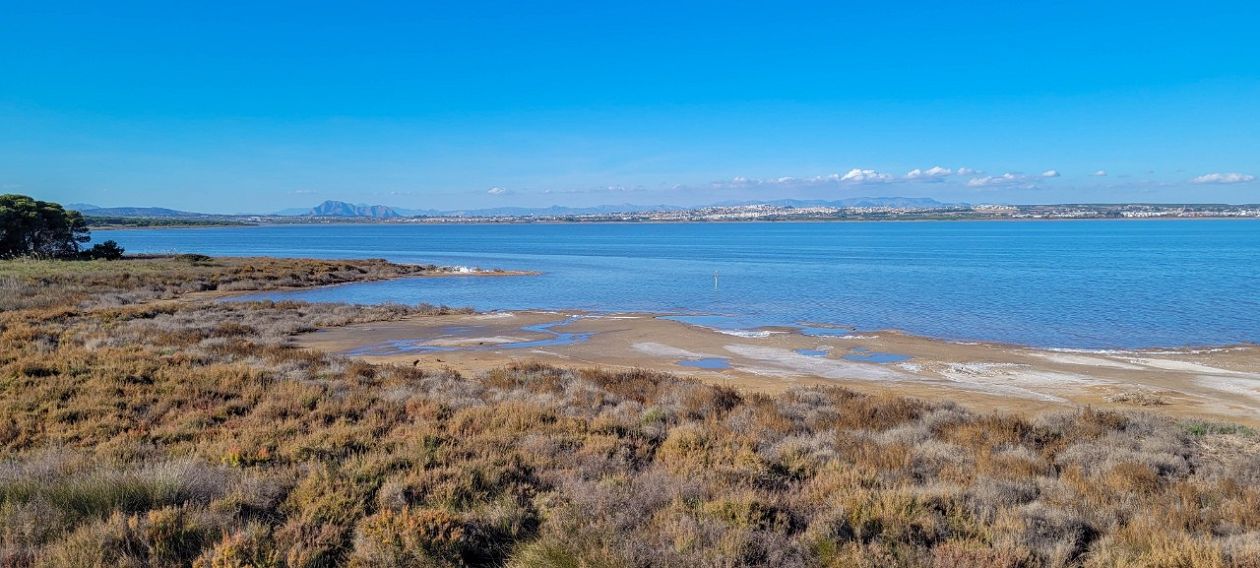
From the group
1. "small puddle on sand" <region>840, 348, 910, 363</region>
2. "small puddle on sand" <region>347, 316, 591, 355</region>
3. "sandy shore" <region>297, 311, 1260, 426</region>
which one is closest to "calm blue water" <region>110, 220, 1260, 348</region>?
"sandy shore" <region>297, 311, 1260, 426</region>

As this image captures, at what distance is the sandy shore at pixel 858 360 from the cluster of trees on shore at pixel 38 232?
5254 cm

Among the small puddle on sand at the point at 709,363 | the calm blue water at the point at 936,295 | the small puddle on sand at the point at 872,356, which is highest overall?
the small puddle on sand at the point at 709,363

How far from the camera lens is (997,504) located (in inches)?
283

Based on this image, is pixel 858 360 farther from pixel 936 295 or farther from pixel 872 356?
pixel 936 295

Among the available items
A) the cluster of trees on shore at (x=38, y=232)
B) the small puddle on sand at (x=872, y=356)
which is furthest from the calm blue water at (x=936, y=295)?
the cluster of trees on shore at (x=38, y=232)

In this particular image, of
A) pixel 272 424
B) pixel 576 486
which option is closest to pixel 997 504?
pixel 576 486

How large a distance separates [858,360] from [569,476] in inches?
651

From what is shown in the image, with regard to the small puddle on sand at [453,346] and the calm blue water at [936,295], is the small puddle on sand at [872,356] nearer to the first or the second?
the calm blue water at [936,295]

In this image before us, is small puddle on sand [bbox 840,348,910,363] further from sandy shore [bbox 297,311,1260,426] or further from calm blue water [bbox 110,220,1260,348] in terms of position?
calm blue water [bbox 110,220,1260,348]

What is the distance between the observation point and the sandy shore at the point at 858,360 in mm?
16812

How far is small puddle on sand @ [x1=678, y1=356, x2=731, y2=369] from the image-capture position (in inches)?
847

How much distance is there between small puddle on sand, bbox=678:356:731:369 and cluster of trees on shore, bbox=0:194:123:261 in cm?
6514

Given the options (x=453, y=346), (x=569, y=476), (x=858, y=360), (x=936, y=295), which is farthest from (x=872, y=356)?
(x=936, y=295)

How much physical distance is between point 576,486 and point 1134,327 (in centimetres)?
3097
